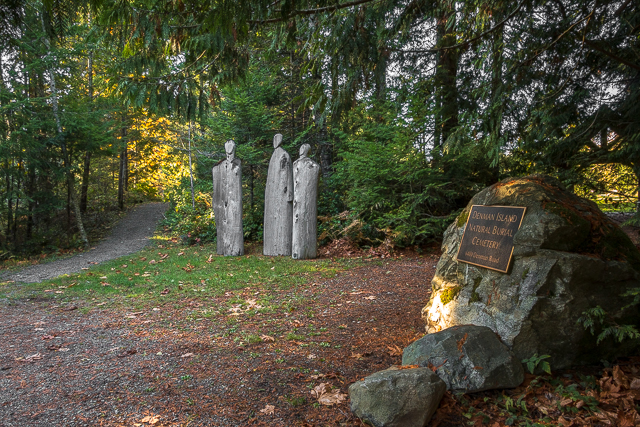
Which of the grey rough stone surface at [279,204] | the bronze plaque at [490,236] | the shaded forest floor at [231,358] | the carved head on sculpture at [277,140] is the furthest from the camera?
the carved head on sculpture at [277,140]

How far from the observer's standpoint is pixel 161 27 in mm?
4340

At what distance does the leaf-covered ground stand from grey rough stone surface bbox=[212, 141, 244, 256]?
256cm

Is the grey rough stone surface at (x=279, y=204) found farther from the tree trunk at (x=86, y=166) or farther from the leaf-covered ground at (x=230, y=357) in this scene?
the tree trunk at (x=86, y=166)

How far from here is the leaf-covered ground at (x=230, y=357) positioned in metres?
2.63

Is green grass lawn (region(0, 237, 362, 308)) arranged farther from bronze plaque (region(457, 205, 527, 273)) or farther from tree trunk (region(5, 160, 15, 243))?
tree trunk (region(5, 160, 15, 243))

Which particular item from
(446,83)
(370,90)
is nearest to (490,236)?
(370,90)

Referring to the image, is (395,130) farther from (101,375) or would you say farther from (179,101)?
(101,375)

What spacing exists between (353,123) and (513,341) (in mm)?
8303

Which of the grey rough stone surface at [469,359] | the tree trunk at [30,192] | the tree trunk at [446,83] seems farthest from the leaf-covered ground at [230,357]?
the tree trunk at [30,192]

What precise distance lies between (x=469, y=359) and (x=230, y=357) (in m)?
2.18

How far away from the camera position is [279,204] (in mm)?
8805

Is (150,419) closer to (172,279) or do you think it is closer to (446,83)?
(172,279)

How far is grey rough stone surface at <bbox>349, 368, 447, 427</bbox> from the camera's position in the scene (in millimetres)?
2488

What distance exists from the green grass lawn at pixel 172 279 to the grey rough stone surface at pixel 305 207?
1.23ft
